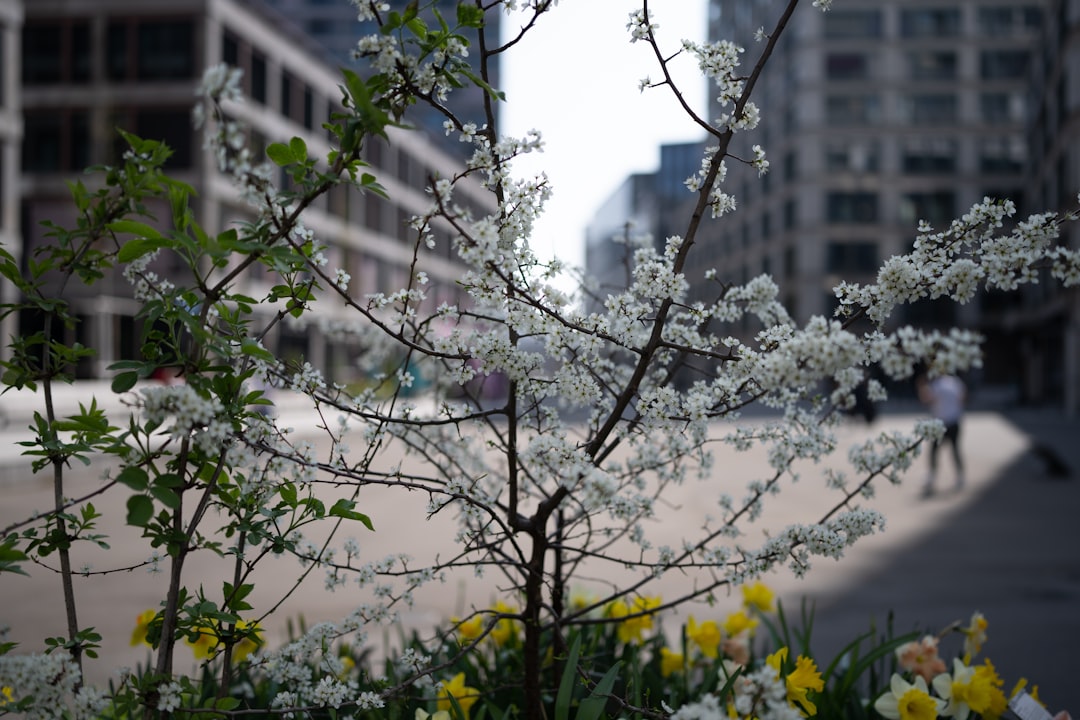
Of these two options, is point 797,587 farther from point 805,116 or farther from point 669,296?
point 805,116

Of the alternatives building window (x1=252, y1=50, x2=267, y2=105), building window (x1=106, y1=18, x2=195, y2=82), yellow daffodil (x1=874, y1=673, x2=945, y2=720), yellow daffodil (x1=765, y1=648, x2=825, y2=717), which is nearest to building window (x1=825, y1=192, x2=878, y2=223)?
building window (x1=252, y1=50, x2=267, y2=105)

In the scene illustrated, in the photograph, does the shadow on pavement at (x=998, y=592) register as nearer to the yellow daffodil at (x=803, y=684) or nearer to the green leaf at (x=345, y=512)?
the yellow daffodil at (x=803, y=684)

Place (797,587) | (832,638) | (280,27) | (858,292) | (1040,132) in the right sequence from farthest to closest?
(1040,132), (280,27), (797,587), (832,638), (858,292)

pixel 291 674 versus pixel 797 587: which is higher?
pixel 291 674

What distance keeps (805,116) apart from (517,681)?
53.9 metres

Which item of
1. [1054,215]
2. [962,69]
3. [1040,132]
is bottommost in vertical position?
[1054,215]

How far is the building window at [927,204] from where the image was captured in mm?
52094

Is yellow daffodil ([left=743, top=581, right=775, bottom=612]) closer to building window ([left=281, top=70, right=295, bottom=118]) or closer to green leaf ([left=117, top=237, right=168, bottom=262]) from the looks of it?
green leaf ([left=117, top=237, right=168, bottom=262])

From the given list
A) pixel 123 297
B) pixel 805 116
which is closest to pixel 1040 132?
pixel 805 116

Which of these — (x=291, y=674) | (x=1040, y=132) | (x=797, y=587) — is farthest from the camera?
(x=1040, y=132)

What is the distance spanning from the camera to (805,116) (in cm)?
5188

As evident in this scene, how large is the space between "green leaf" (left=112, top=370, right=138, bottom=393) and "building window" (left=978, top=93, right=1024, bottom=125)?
59401mm

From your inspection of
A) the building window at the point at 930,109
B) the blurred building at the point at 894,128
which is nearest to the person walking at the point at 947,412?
the blurred building at the point at 894,128

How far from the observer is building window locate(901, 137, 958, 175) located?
5250cm
